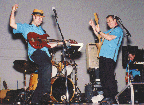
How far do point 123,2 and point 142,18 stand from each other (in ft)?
2.72

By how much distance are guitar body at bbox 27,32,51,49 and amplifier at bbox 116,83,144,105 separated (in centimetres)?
163

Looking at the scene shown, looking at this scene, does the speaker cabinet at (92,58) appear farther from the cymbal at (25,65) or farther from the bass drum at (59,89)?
the cymbal at (25,65)

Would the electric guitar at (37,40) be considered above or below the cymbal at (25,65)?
above

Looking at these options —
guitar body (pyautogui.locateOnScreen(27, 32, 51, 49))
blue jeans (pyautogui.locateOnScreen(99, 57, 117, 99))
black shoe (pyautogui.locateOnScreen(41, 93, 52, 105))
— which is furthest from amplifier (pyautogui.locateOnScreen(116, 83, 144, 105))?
guitar body (pyautogui.locateOnScreen(27, 32, 51, 49))

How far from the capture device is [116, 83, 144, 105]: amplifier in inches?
109

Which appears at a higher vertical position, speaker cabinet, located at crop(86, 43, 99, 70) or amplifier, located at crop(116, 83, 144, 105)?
speaker cabinet, located at crop(86, 43, 99, 70)

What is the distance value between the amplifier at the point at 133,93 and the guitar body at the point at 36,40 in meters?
1.63

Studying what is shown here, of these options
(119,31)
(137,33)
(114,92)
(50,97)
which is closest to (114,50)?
(119,31)

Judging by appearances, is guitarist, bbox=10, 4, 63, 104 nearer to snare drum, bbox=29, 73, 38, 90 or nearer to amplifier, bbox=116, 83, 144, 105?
snare drum, bbox=29, 73, 38, 90

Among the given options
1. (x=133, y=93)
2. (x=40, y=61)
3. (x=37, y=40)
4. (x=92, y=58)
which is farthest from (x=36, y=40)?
(x=92, y=58)

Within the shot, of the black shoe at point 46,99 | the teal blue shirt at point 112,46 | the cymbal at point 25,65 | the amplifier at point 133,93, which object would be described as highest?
the teal blue shirt at point 112,46

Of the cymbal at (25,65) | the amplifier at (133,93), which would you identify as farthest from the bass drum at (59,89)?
the amplifier at (133,93)

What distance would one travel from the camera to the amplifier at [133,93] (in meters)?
2.76

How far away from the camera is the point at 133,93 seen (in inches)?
108
